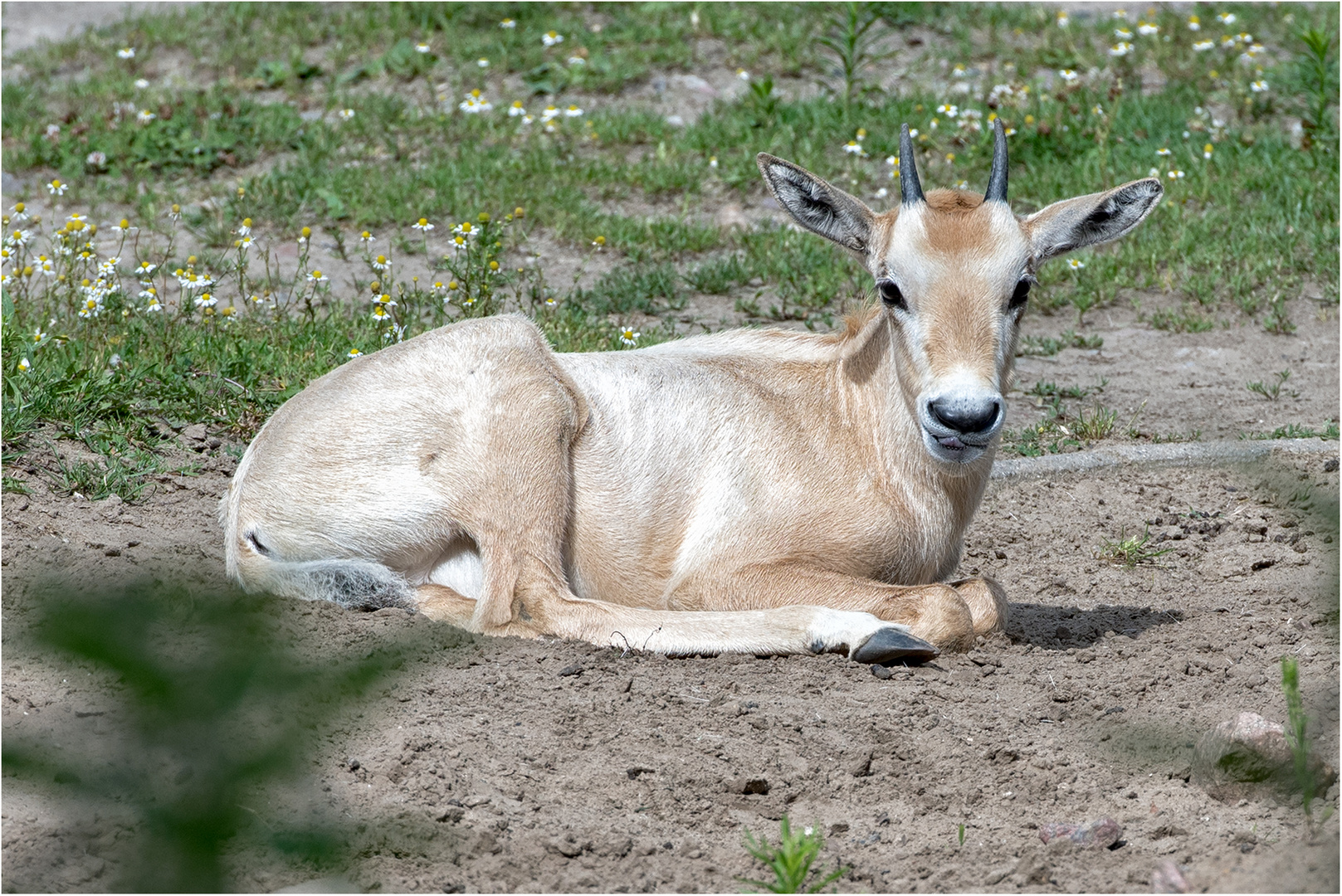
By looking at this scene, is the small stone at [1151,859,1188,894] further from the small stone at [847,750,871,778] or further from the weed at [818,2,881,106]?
the weed at [818,2,881,106]

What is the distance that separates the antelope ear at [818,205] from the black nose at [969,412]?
1055mm

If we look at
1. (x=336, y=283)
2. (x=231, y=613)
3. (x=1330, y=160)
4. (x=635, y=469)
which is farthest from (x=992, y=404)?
(x=1330, y=160)

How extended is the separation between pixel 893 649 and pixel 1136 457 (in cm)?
291

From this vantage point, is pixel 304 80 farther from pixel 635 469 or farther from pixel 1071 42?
pixel 635 469

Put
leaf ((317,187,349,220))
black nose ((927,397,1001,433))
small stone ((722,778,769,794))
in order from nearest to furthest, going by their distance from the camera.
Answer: small stone ((722,778,769,794)), black nose ((927,397,1001,433)), leaf ((317,187,349,220))

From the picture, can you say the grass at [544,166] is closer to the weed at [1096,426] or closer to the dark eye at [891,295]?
the weed at [1096,426]

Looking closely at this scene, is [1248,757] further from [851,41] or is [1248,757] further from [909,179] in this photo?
[851,41]

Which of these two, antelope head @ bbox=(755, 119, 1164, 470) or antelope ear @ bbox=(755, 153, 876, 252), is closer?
antelope head @ bbox=(755, 119, 1164, 470)

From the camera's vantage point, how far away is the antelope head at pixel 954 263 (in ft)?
15.0

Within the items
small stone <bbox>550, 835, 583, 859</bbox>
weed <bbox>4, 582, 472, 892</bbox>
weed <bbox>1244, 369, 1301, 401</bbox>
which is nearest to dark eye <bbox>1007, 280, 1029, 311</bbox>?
small stone <bbox>550, 835, 583, 859</bbox>

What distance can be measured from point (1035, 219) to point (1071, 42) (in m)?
8.12

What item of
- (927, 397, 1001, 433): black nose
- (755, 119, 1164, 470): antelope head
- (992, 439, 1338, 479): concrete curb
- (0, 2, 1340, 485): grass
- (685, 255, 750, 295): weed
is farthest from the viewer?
(685, 255, 750, 295): weed

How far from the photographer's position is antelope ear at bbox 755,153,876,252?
17.0ft

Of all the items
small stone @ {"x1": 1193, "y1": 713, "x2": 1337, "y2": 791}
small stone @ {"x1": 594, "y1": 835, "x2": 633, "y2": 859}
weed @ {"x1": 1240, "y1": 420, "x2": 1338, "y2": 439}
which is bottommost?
weed @ {"x1": 1240, "y1": 420, "x2": 1338, "y2": 439}
